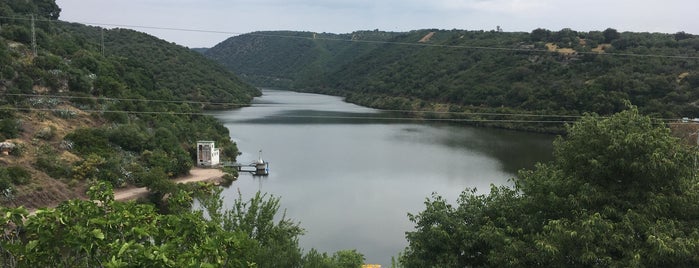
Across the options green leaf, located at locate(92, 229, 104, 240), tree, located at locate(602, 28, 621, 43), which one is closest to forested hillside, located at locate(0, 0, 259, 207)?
green leaf, located at locate(92, 229, 104, 240)

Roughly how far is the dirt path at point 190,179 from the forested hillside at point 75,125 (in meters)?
0.54

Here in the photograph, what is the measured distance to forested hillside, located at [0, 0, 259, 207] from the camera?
22922 millimetres

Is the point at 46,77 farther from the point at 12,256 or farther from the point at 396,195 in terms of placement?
the point at 12,256

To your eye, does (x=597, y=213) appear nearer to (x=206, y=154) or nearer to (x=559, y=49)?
(x=206, y=154)

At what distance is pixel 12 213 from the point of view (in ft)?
14.4

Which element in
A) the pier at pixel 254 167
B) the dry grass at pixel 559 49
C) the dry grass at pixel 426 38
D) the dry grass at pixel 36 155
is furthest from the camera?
the dry grass at pixel 426 38

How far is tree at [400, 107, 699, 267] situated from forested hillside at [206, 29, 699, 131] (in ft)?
112

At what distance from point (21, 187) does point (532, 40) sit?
7478 cm

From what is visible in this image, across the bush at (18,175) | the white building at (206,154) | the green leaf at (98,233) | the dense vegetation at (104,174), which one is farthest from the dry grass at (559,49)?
the green leaf at (98,233)

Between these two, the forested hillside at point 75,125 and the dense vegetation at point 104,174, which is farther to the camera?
the forested hillside at point 75,125

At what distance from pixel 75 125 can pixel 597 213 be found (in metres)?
28.8

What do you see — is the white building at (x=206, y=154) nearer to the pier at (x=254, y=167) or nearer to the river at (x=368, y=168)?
the pier at (x=254, y=167)

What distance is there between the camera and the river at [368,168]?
20.6 metres

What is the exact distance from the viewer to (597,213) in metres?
7.59
